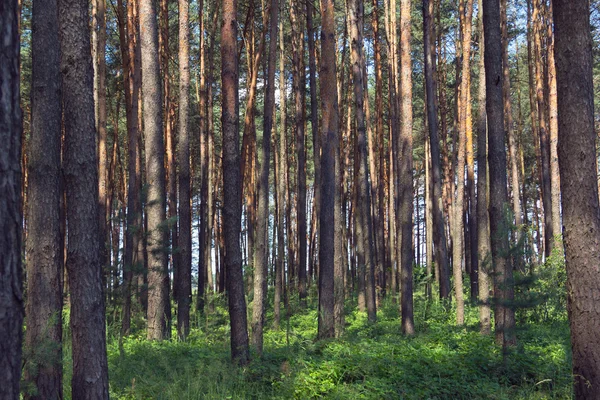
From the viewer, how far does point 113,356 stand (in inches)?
375

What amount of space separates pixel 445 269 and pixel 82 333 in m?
14.0

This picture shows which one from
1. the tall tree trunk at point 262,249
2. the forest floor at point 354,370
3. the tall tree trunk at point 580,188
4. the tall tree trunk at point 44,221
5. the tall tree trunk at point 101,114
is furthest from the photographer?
the tall tree trunk at point 101,114

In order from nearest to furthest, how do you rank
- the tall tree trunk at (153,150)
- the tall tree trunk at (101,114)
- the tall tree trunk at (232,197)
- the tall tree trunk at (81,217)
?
1. the tall tree trunk at (81,217)
2. the tall tree trunk at (232,197)
3. the tall tree trunk at (153,150)
4. the tall tree trunk at (101,114)

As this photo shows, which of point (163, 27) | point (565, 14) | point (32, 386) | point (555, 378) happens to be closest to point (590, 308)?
point (555, 378)

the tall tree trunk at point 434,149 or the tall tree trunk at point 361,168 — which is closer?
the tall tree trunk at point 361,168

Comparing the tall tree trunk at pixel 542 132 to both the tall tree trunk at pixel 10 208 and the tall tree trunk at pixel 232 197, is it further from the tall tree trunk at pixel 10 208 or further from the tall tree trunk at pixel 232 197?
the tall tree trunk at pixel 10 208

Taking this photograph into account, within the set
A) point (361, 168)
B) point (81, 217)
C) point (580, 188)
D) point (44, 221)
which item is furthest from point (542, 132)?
point (81, 217)

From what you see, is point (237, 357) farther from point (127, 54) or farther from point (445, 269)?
point (127, 54)

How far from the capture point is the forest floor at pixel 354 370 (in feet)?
24.0

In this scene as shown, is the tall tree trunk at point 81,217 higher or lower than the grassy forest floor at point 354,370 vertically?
higher

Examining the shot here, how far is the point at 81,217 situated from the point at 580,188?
17.0 ft

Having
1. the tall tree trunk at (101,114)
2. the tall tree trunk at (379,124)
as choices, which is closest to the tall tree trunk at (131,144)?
the tall tree trunk at (101,114)

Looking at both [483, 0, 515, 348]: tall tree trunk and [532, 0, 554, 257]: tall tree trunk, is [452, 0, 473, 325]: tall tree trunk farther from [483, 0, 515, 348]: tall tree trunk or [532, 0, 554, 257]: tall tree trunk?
[532, 0, 554, 257]: tall tree trunk

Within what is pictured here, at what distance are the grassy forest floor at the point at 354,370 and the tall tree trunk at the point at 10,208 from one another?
473cm
